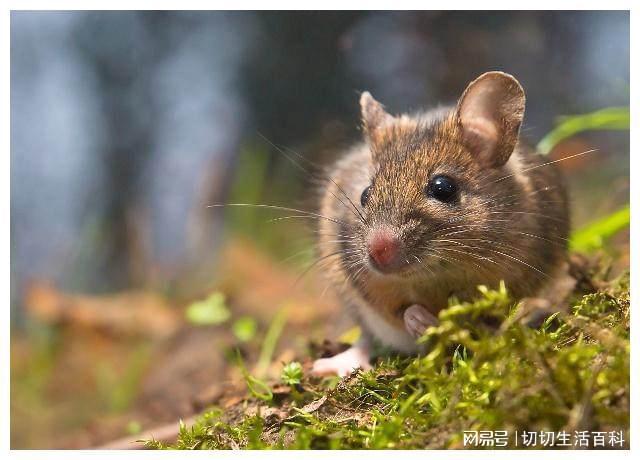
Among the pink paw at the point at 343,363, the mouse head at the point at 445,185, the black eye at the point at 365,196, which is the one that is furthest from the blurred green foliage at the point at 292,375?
the black eye at the point at 365,196

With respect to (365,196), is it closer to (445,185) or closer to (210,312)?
(445,185)

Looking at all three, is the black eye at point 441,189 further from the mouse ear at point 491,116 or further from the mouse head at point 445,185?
the mouse ear at point 491,116

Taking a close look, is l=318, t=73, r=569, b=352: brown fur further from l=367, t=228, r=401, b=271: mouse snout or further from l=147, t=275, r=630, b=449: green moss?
l=147, t=275, r=630, b=449: green moss

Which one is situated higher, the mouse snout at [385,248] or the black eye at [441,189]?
the black eye at [441,189]

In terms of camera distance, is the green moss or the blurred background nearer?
the green moss

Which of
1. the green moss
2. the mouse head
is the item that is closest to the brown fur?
the mouse head

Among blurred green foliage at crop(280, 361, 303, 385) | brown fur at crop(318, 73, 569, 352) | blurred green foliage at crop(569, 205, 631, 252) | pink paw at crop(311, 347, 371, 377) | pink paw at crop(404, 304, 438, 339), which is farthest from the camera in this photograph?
blurred green foliage at crop(569, 205, 631, 252)

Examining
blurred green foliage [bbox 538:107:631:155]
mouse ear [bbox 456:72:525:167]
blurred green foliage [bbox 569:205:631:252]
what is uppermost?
blurred green foliage [bbox 538:107:631:155]
